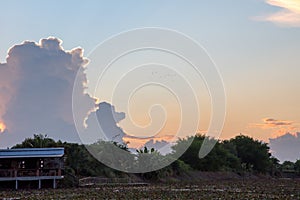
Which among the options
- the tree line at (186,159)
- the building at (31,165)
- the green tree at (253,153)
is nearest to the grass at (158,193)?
the building at (31,165)

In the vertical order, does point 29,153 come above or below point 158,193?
above

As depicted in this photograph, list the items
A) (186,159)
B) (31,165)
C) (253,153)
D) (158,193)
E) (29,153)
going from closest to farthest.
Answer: (158,193), (29,153), (31,165), (186,159), (253,153)

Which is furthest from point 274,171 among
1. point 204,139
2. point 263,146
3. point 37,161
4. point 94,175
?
point 37,161

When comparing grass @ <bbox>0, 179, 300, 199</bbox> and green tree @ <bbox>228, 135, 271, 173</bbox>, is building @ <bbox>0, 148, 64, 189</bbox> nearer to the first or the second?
grass @ <bbox>0, 179, 300, 199</bbox>

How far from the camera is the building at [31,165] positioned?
34344 mm

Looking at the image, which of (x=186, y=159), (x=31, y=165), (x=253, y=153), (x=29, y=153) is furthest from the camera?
(x=253, y=153)

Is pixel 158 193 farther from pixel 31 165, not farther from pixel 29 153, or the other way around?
pixel 31 165

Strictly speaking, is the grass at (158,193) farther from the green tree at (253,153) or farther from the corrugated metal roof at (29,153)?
the green tree at (253,153)

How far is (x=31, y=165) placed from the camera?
36.6 meters

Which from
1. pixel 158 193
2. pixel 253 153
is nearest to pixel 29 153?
pixel 158 193

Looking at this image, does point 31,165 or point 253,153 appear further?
point 253,153

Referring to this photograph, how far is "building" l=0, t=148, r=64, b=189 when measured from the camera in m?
34.3

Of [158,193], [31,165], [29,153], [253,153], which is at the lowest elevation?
[158,193]

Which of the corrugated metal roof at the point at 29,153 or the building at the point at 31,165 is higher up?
the corrugated metal roof at the point at 29,153
